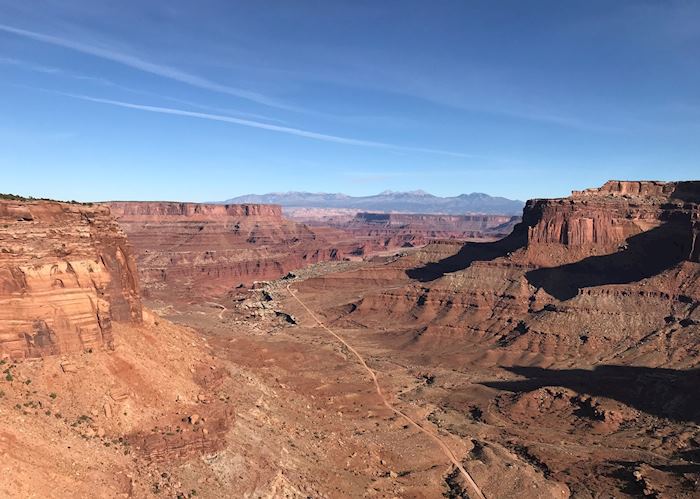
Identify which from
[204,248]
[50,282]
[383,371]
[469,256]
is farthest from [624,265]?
[204,248]

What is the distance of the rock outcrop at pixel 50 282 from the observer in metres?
29.9

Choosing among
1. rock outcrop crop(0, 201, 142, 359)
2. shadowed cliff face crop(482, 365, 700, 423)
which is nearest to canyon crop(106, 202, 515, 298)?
shadowed cliff face crop(482, 365, 700, 423)

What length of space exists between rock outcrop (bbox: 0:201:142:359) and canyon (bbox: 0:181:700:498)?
0.37 feet

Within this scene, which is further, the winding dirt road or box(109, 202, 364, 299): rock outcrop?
box(109, 202, 364, 299): rock outcrop

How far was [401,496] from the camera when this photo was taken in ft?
123

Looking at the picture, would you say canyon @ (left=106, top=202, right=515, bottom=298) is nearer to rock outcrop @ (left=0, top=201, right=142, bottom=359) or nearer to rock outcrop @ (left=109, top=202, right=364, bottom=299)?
rock outcrop @ (left=109, top=202, right=364, bottom=299)

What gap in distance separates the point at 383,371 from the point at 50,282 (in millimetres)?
49057

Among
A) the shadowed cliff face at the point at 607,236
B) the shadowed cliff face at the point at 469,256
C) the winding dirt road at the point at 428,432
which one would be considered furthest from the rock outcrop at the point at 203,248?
the shadowed cliff face at the point at 607,236

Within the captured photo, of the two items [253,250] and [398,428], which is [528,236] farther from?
[253,250]

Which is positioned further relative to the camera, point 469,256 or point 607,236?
point 469,256

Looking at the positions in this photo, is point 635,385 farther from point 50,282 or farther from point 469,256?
point 469,256

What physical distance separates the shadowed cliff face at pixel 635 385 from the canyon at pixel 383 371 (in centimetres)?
30

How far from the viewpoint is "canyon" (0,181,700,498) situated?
2983cm

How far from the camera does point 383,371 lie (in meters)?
72.8
